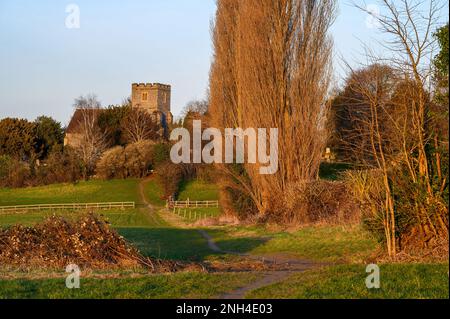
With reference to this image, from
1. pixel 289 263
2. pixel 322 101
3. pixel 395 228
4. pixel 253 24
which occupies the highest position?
pixel 253 24

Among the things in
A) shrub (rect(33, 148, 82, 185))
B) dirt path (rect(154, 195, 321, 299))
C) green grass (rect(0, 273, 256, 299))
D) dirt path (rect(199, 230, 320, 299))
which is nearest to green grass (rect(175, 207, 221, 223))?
dirt path (rect(154, 195, 321, 299))

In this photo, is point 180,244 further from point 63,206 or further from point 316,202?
point 63,206

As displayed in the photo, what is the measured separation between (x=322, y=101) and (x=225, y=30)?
890 centimetres

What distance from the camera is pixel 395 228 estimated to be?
1605 cm

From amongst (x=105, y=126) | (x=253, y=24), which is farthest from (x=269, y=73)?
(x=105, y=126)

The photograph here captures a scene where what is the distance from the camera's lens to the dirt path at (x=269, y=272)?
34.3 feet

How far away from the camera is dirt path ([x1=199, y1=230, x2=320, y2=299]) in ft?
34.3

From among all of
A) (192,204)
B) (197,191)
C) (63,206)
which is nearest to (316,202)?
(192,204)

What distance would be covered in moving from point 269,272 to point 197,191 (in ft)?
150

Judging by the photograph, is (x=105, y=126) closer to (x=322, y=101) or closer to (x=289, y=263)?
(x=322, y=101)

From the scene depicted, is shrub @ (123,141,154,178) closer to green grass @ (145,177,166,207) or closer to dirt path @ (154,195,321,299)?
green grass @ (145,177,166,207)

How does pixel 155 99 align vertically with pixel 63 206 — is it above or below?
above

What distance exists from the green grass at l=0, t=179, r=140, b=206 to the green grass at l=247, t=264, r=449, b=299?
4670cm

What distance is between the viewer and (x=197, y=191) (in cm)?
5922
